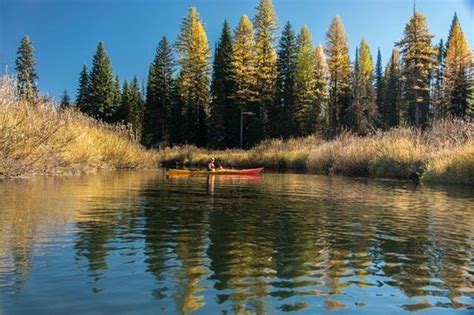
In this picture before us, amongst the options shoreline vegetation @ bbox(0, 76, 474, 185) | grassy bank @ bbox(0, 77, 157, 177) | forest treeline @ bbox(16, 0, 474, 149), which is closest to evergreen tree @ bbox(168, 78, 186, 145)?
forest treeline @ bbox(16, 0, 474, 149)

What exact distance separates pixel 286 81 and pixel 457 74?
20258 millimetres

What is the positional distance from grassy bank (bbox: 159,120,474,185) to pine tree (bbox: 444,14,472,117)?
27.0m

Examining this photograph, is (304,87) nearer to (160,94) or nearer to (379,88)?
(160,94)

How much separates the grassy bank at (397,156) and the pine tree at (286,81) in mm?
18115

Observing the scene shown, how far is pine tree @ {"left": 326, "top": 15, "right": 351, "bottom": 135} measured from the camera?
60219mm

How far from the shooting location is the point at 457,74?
6022 centimetres

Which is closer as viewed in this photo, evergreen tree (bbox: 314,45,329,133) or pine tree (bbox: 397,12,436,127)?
pine tree (bbox: 397,12,436,127)

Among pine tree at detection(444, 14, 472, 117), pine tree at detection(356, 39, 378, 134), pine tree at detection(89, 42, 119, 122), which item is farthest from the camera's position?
pine tree at detection(89, 42, 119, 122)

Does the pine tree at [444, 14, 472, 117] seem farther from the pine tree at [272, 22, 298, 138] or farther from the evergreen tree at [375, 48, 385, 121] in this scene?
the pine tree at [272, 22, 298, 138]

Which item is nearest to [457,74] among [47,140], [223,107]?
[223,107]

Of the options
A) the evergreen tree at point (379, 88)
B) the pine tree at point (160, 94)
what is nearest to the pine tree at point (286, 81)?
the pine tree at point (160, 94)

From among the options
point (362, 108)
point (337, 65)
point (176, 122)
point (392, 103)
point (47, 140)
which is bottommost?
point (47, 140)

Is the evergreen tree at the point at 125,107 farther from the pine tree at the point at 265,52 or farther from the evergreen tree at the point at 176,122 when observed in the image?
the pine tree at the point at 265,52

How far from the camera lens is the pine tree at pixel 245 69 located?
56250mm
